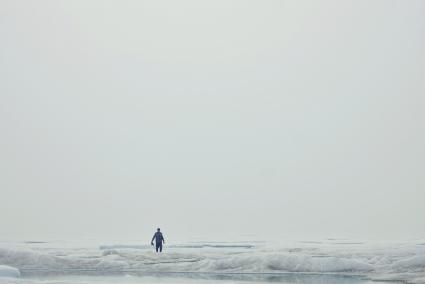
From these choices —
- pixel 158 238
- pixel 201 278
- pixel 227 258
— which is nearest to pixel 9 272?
pixel 158 238

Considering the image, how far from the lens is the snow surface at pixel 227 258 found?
39.8 ft

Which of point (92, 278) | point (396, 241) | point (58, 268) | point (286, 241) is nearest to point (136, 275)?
point (92, 278)

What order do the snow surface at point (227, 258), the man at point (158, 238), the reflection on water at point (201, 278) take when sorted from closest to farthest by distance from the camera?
the reflection on water at point (201, 278)
the snow surface at point (227, 258)
the man at point (158, 238)

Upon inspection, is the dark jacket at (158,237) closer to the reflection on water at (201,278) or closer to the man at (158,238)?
the man at (158,238)

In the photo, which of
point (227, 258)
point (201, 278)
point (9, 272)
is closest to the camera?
point (201, 278)

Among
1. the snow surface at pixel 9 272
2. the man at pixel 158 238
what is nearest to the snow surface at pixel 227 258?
the man at pixel 158 238

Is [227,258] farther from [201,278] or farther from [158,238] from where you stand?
[158,238]

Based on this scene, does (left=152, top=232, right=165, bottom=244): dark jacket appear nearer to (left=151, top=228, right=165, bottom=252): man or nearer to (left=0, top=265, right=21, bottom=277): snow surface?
(left=151, top=228, right=165, bottom=252): man

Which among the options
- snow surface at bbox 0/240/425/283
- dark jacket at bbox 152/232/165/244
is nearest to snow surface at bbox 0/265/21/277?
snow surface at bbox 0/240/425/283

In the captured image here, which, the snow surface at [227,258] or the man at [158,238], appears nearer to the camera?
the snow surface at [227,258]

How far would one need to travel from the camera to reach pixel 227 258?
12758 millimetres

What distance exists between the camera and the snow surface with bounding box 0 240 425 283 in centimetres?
1212

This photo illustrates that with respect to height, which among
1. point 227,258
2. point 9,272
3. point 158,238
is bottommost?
point 9,272

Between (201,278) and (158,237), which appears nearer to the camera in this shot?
(201,278)
